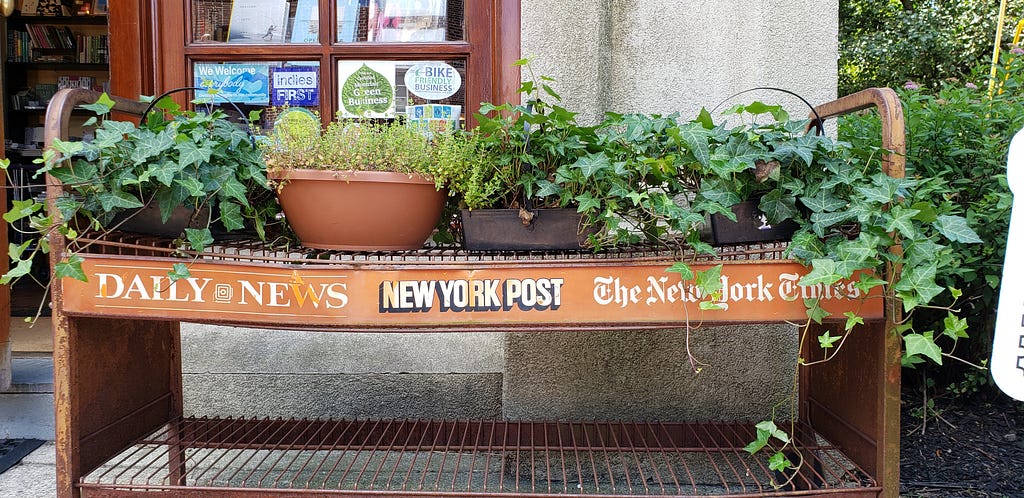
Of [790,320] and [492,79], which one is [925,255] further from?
[492,79]

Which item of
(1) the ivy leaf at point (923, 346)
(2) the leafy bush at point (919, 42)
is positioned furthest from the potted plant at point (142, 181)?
(2) the leafy bush at point (919, 42)

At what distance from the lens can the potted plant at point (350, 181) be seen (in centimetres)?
196

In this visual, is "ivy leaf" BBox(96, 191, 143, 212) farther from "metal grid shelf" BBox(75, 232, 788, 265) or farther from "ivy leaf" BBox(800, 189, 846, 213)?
"ivy leaf" BBox(800, 189, 846, 213)

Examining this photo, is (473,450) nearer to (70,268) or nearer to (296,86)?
(70,268)

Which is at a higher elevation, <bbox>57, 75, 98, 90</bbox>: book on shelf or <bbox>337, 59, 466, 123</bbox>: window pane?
<bbox>57, 75, 98, 90</bbox>: book on shelf

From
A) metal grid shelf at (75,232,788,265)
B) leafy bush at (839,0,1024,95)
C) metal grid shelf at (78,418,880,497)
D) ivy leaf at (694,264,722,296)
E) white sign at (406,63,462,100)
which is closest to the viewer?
ivy leaf at (694,264,722,296)

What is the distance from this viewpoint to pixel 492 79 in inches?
126

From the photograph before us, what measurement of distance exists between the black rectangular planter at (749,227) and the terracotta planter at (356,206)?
82 centimetres

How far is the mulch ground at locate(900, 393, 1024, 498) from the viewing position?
282 cm

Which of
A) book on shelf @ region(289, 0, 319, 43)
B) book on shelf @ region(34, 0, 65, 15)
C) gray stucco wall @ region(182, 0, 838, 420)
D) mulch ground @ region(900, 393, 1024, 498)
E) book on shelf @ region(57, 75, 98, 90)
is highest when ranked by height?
book on shelf @ region(34, 0, 65, 15)

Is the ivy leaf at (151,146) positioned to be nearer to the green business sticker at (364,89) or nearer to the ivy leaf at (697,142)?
the ivy leaf at (697,142)

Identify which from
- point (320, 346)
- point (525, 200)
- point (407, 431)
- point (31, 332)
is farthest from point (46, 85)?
point (525, 200)

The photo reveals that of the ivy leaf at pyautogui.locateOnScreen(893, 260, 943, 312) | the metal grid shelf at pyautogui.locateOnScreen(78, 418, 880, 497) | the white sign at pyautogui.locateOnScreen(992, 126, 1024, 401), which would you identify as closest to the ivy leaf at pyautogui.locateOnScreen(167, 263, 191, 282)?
the metal grid shelf at pyautogui.locateOnScreen(78, 418, 880, 497)

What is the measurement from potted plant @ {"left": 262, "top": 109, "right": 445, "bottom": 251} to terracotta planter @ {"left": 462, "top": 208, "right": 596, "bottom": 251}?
16 cm
